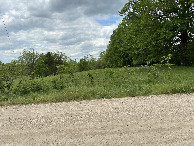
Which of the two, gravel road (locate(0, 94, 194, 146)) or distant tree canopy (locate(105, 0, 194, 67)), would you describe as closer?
gravel road (locate(0, 94, 194, 146))

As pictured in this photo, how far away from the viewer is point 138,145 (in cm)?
379

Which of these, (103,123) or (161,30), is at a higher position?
(161,30)

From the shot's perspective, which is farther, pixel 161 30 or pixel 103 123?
pixel 161 30

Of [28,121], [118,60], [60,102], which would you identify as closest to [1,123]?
[28,121]

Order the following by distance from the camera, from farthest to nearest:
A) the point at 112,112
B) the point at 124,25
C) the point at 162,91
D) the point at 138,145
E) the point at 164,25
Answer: the point at 124,25
the point at 164,25
the point at 162,91
the point at 112,112
the point at 138,145

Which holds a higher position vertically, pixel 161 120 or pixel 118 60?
pixel 118 60

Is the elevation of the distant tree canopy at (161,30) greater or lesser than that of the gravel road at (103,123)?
greater

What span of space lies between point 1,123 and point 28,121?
2.44ft

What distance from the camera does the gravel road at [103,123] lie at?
4.09 meters

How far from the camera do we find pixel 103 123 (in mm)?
5039

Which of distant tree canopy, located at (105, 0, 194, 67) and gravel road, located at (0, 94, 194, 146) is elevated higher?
distant tree canopy, located at (105, 0, 194, 67)

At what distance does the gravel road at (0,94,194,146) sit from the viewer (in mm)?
4090

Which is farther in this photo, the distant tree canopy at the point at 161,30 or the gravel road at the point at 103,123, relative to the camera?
the distant tree canopy at the point at 161,30

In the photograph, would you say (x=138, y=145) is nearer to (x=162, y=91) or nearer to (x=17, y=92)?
(x=162, y=91)
